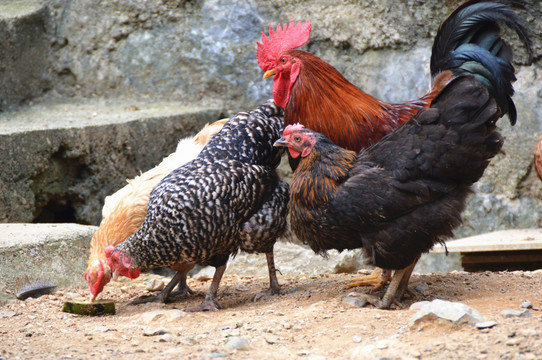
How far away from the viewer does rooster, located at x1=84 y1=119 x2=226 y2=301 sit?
188 inches

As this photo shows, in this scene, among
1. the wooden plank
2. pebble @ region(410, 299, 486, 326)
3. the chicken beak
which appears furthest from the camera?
the wooden plank

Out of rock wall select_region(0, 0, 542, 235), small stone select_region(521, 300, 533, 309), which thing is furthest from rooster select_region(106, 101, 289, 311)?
rock wall select_region(0, 0, 542, 235)

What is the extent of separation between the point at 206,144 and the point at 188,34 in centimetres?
291

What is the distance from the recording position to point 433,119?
4270 mm

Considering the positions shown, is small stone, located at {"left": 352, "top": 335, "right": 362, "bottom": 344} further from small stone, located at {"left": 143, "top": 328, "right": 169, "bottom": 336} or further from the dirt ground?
small stone, located at {"left": 143, "top": 328, "right": 169, "bottom": 336}

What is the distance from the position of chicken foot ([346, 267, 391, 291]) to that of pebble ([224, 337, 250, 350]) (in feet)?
5.87

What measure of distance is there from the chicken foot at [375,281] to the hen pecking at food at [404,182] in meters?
0.56

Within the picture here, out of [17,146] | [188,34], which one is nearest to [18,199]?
[17,146]

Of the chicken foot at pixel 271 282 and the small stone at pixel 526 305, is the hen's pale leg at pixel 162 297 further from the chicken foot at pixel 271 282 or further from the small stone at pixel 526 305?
the small stone at pixel 526 305

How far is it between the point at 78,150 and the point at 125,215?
222 centimetres

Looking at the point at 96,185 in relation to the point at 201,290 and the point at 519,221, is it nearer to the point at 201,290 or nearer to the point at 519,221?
the point at 201,290

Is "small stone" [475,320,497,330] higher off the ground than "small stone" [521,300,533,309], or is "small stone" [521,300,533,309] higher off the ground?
"small stone" [475,320,497,330]

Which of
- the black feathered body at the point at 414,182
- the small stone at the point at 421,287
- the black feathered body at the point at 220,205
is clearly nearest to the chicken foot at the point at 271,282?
the black feathered body at the point at 220,205

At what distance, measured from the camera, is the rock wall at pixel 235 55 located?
6.75 metres
